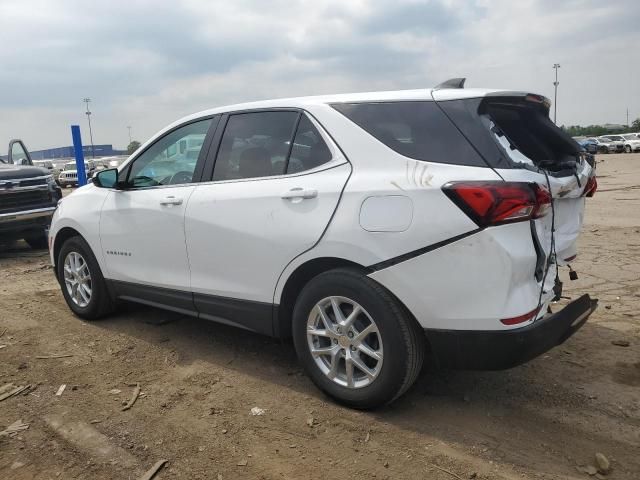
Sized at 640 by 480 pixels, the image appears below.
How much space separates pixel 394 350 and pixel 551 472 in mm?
921

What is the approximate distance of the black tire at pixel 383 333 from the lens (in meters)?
2.90

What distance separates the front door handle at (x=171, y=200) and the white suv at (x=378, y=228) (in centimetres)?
2

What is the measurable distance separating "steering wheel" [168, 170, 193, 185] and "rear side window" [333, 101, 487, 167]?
136 centimetres

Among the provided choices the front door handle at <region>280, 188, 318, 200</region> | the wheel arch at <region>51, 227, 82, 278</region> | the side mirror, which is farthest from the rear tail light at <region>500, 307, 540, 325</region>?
the wheel arch at <region>51, 227, 82, 278</region>

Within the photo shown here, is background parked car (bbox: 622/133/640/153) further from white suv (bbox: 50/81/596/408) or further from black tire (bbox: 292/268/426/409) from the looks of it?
black tire (bbox: 292/268/426/409)

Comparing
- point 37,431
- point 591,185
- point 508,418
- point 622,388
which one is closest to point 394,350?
point 508,418

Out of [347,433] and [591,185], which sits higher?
[591,185]

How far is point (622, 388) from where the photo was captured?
11.2ft

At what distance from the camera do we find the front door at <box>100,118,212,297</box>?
400 cm

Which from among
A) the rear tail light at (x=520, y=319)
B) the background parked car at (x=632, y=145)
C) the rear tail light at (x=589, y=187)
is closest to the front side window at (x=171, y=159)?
the rear tail light at (x=520, y=319)

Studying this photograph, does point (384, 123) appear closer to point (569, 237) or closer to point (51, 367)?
point (569, 237)

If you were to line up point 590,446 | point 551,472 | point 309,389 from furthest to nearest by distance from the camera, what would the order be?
point 309,389
point 590,446
point 551,472

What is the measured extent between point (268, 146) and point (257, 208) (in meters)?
0.45

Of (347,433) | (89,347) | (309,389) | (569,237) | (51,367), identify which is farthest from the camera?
(89,347)
